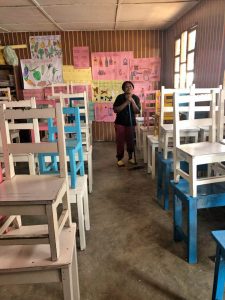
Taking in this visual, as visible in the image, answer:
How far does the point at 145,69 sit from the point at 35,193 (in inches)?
196

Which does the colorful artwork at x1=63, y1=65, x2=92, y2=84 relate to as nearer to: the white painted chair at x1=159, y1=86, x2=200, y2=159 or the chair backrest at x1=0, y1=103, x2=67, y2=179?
the white painted chair at x1=159, y1=86, x2=200, y2=159

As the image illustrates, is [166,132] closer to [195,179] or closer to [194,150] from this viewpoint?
[194,150]

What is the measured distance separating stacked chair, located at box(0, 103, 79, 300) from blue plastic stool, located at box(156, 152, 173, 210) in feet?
4.56

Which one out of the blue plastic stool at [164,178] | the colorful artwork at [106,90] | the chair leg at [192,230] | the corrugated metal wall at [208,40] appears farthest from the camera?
the colorful artwork at [106,90]

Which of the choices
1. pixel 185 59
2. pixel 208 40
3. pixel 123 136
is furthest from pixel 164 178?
pixel 185 59

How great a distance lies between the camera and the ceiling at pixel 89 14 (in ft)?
11.5

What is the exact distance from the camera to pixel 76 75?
566 cm

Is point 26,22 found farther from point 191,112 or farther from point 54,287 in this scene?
point 54,287

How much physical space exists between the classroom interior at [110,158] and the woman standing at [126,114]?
0.23m

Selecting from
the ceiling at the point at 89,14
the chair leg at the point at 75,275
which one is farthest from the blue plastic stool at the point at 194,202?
the ceiling at the point at 89,14

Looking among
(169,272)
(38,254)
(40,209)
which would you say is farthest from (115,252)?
(40,209)

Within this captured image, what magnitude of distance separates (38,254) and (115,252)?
36.8 inches

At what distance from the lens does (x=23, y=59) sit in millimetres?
5539

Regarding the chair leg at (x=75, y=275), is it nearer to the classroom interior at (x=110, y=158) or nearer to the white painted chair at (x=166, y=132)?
the classroom interior at (x=110, y=158)
